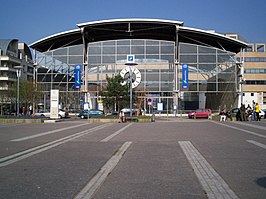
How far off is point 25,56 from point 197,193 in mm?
90674

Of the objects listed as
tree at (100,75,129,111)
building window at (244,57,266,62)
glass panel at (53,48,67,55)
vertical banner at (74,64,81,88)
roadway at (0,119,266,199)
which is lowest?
roadway at (0,119,266,199)

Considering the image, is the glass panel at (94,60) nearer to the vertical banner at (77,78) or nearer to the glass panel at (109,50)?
the glass panel at (109,50)

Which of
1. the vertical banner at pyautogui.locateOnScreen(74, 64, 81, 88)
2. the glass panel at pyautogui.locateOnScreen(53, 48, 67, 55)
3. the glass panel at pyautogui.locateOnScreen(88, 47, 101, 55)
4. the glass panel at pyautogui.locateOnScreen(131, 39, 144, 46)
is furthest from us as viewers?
the glass panel at pyautogui.locateOnScreen(53, 48, 67, 55)

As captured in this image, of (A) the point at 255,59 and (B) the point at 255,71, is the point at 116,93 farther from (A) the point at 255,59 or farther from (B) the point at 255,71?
(A) the point at 255,59

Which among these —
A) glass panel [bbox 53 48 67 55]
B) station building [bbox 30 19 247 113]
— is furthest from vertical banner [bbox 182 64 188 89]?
glass panel [bbox 53 48 67 55]

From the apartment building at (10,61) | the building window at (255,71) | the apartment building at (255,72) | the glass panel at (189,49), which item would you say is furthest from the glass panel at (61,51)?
the building window at (255,71)

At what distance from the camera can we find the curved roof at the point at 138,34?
47719 millimetres

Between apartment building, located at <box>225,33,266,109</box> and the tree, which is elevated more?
apartment building, located at <box>225,33,266,109</box>

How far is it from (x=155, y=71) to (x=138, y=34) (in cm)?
687

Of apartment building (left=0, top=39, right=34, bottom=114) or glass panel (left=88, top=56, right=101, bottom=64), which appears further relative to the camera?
apartment building (left=0, top=39, right=34, bottom=114)

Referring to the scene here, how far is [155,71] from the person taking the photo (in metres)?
49.2

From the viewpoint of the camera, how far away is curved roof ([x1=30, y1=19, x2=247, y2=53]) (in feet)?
157

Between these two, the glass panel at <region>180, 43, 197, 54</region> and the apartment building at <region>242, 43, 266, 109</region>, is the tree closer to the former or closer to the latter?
the glass panel at <region>180, 43, 197, 54</region>

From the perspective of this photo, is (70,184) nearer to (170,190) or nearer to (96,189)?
(96,189)
